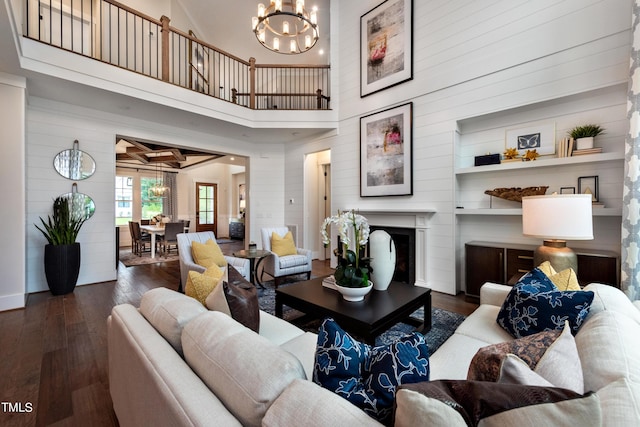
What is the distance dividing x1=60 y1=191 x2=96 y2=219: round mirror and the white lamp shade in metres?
5.73

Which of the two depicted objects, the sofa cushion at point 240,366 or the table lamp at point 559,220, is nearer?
the sofa cushion at point 240,366

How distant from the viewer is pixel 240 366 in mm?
831

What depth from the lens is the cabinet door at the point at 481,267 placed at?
330 centimetres

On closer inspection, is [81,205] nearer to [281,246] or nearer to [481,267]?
[281,246]

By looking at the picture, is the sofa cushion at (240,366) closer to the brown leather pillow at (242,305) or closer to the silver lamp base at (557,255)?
the brown leather pillow at (242,305)

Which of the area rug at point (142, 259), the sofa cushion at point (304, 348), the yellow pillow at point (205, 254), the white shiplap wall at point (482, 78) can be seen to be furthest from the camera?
the area rug at point (142, 259)

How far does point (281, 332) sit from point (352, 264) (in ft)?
2.66

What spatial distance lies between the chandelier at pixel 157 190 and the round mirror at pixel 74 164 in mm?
4308

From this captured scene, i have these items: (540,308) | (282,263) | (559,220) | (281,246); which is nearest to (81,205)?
(281,246)

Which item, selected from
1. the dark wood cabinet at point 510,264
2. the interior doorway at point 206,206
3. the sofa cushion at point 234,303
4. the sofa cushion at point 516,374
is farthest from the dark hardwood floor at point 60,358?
the interior doorway at point 206,206

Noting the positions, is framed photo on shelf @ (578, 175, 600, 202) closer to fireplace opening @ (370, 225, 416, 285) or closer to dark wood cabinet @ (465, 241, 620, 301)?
dark wood cabinet @ (465, 241, 620, 301)

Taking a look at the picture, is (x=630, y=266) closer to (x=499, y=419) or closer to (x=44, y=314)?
(x=499, y=419)

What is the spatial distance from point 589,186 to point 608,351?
2.95 meters

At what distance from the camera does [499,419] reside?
56 cm
